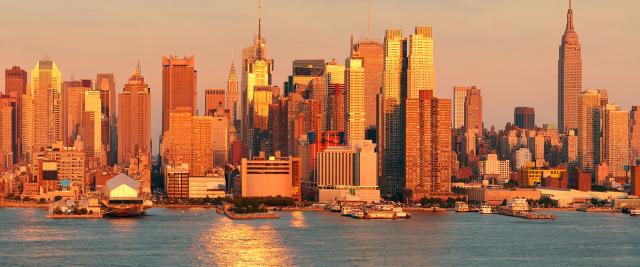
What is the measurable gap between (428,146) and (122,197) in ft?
152

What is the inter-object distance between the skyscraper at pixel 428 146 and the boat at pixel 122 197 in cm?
3959

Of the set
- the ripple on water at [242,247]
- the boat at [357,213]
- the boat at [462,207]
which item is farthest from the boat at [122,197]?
the boat at [462,207]

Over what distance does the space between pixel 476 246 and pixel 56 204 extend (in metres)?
65.4

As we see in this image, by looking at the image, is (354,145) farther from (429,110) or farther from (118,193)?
(118,193)

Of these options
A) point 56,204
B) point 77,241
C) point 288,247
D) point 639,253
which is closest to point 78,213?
point 56,204

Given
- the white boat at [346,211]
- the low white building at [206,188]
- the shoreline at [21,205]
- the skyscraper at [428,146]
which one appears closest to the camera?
the white boat at [346,211]

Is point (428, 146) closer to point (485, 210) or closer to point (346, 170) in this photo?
point (346, 170)

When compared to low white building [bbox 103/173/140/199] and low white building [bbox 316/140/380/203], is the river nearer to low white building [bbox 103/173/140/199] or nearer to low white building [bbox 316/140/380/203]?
low white building [bbox 103/173/140/199]

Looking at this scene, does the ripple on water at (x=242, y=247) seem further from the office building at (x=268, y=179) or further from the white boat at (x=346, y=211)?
the office building at (x=268, y=179)

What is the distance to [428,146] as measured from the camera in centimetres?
18125

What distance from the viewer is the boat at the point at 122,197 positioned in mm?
144625

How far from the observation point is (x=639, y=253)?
301 ft

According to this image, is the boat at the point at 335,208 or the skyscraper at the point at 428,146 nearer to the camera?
the boat at the point at 335,208

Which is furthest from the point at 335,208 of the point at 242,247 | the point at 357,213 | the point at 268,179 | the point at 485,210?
the point at 242,247
